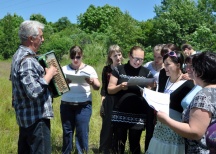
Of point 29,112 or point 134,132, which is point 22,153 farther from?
point 134,132

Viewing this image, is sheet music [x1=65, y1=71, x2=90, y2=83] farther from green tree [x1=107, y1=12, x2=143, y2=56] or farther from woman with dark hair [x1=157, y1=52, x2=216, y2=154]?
green tree [x1=107, y1=12, x2=143, y2=56]

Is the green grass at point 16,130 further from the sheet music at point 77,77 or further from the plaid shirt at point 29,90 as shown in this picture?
the plaid shirt at point 29,90

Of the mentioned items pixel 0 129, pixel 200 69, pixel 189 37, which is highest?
pixel 189 37

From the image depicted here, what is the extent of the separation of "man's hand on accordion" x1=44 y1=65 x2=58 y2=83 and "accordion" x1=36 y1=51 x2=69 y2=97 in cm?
6

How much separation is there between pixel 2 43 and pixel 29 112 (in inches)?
1253

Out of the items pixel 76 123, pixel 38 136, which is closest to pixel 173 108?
pixel 38 136

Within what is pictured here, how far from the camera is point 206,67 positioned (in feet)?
7.19

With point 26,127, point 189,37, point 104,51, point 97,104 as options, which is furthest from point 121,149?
point 189,37

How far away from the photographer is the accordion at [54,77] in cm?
305

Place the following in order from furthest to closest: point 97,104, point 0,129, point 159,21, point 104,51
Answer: point 159,21 → point 104,51 → point 97,104 → point 0,129

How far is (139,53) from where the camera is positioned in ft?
13.5

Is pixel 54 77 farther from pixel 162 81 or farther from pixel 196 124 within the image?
pixel 196 124

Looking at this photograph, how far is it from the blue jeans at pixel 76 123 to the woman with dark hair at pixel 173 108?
161 centimetres

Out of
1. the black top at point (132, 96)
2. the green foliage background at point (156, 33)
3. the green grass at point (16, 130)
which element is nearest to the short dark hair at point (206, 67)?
the black top at point (132, 96)
